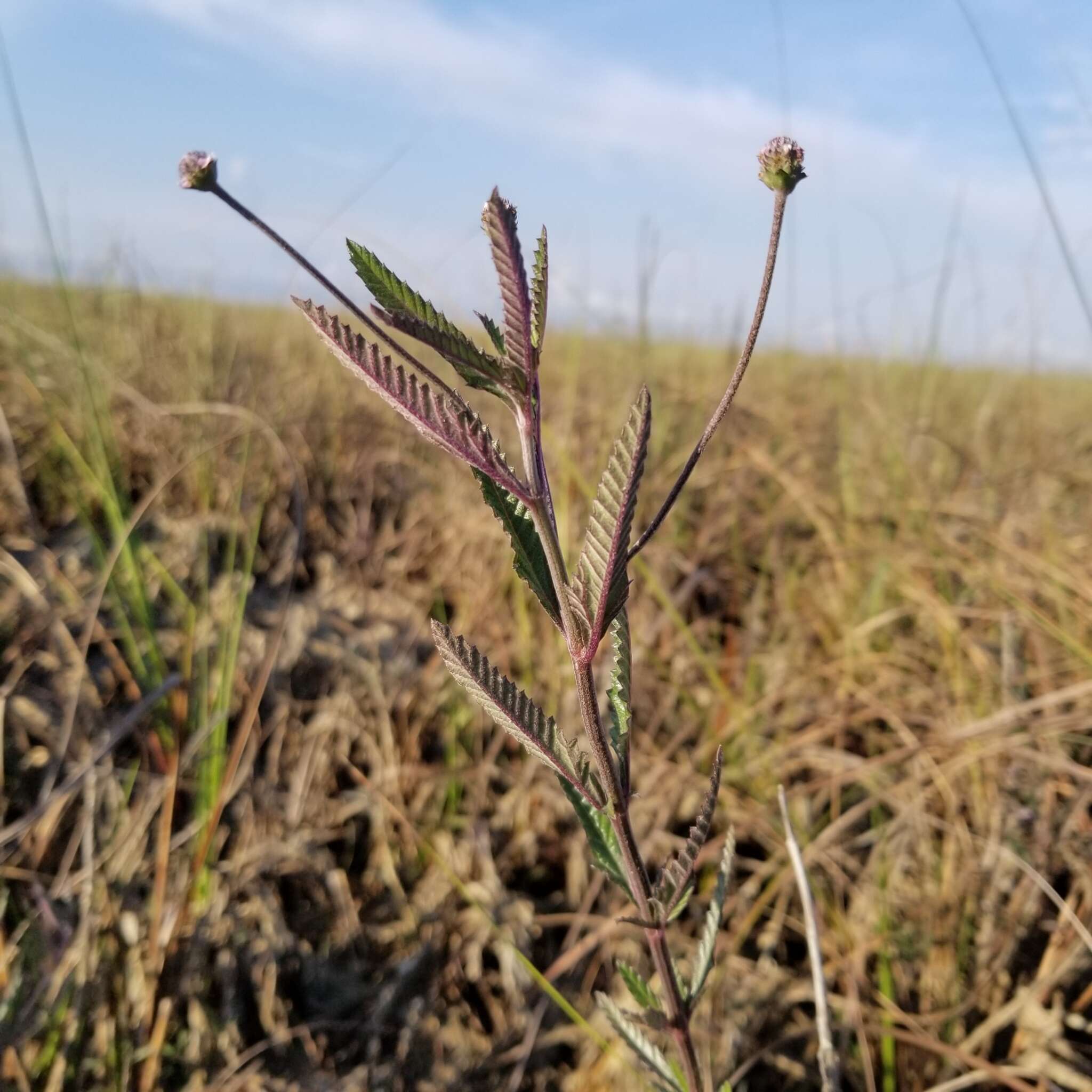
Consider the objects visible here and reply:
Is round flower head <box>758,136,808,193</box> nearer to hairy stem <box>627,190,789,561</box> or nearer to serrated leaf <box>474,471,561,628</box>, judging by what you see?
hairy stem <box>627,190,789,561</box>

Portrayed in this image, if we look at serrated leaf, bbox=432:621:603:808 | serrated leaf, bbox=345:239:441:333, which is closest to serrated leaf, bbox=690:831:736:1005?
serrated leaf, bbox=432:621:603:808

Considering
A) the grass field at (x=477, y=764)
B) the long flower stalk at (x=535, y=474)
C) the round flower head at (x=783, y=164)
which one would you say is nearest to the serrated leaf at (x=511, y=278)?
the long flower stalk at (x=535, y=474)

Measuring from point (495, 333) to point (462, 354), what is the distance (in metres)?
0.05

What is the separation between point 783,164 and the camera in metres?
0.41

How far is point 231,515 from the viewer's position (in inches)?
82.0

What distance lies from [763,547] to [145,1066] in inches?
62.0

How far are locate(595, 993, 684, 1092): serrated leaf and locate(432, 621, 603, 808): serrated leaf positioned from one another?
178 mm

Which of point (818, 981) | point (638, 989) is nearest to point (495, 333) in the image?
point (638, 989)

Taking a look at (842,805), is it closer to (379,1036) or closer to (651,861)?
(651,861)

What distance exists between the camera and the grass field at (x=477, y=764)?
1.25 metres

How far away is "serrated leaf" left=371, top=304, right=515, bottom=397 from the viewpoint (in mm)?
378

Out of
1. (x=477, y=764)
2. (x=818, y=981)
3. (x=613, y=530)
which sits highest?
(x=613, y=530)

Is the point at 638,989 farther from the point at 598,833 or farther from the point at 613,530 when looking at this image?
the point at 613,530

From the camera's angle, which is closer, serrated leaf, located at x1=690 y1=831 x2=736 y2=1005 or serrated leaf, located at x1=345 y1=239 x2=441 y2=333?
serrated leaf, located at x1=345 y1=239 x2=441 y2=333
